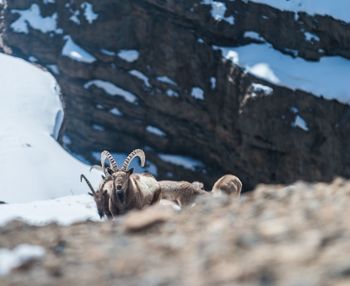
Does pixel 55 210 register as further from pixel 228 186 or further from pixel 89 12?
pixel 89 12

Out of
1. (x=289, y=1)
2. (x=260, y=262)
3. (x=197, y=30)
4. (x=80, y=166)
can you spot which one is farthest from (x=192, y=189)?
(x=197, y=30)

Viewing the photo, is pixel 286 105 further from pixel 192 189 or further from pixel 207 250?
pixel 207 250

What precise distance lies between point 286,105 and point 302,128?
1462 mm

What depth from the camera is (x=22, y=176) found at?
25891 mm

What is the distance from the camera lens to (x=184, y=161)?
43562 mm

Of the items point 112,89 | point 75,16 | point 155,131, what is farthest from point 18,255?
point 75,16

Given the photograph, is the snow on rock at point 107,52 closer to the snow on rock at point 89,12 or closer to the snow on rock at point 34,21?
the snow on rock at point 89,12

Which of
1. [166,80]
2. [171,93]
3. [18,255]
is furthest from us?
[166,80]

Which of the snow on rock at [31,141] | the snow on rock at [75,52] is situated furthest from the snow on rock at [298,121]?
the snow on rock at [75,52]

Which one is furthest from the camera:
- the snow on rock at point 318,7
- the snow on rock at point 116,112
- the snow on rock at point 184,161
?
the snow on rock at point 116,112

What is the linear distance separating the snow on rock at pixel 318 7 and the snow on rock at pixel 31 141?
12033 mm

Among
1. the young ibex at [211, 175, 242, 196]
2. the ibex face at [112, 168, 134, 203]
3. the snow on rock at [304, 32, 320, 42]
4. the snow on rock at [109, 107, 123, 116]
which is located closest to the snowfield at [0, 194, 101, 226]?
the ibex face at [112, 168, 134, 203]

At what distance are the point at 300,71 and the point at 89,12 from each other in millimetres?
17167

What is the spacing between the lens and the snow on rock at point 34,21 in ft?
167
